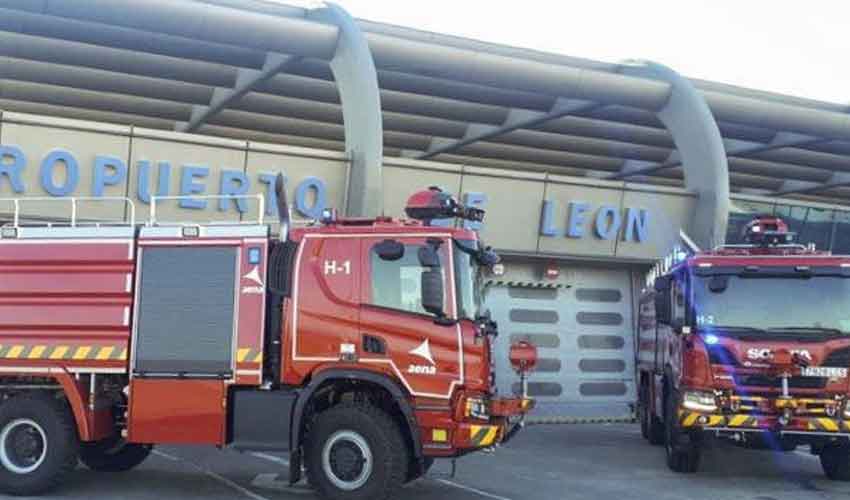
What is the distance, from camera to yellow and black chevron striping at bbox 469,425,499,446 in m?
8.33

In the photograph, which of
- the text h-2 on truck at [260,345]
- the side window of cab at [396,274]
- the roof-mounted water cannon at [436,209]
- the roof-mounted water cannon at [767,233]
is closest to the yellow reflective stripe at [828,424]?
the roof-mounted water cannon at [767,233]

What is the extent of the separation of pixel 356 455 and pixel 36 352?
3403 millimetres

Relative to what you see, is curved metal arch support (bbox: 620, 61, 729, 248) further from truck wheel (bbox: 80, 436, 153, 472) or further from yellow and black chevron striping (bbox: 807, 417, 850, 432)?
truck wheel (bbox: 80, 436, 153, 472)

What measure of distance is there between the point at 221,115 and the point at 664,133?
12.0 metres

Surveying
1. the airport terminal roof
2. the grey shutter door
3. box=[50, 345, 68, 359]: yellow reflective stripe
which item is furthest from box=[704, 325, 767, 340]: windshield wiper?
the airport terminal roof

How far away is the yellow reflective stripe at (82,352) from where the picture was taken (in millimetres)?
8984

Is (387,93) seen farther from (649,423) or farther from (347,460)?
(347,460)

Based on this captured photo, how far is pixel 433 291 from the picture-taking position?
8336 mm

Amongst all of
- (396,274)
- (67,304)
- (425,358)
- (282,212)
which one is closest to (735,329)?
(425,358)

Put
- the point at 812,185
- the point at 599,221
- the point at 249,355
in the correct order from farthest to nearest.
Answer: the point at 812,185 → the point at 599,221 → the point at 249,355

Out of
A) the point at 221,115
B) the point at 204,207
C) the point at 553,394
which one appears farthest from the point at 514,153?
the point at 204,207

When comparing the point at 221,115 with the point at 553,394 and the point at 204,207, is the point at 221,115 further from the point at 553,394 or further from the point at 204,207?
the point at 553,394

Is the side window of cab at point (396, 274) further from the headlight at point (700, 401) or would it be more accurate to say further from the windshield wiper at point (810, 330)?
the windshield wiper at point (810, 330)

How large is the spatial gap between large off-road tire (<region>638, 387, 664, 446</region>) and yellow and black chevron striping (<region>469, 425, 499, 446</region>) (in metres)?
5.82
